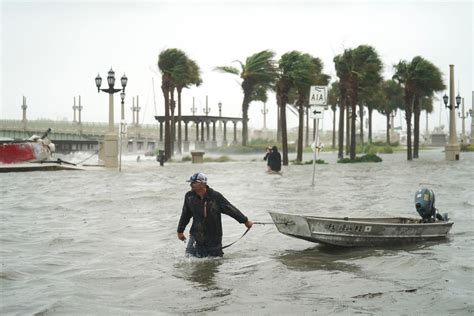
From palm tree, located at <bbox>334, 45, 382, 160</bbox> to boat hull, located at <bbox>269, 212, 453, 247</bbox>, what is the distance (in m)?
31.4

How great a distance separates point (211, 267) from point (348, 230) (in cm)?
241

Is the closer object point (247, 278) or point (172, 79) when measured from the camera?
point (247, 278)

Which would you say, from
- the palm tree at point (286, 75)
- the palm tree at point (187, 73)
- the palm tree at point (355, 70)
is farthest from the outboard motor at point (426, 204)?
the palm tree at point (187, 73)

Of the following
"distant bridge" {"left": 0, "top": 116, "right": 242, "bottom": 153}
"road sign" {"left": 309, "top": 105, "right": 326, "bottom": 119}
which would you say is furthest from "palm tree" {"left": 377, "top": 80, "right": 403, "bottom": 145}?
"road sign" {"left": 309, "top": 105, "right": 326, "bottom": 119}

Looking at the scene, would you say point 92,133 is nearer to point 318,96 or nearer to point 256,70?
point 256,70

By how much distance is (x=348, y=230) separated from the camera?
1046cm

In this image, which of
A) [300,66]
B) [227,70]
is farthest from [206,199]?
[227,70]

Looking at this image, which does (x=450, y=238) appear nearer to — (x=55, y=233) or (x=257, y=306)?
(x=257, y=306)

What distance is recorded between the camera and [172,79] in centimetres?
4706

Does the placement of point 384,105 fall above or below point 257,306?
above

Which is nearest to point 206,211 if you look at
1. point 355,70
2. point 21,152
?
point 21,152

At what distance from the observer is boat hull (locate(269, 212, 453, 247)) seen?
10203 mm

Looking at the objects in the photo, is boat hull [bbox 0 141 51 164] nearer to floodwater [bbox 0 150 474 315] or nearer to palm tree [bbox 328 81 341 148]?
floodwater [bbox 0 150 474 315]

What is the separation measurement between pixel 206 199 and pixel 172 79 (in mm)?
38547
